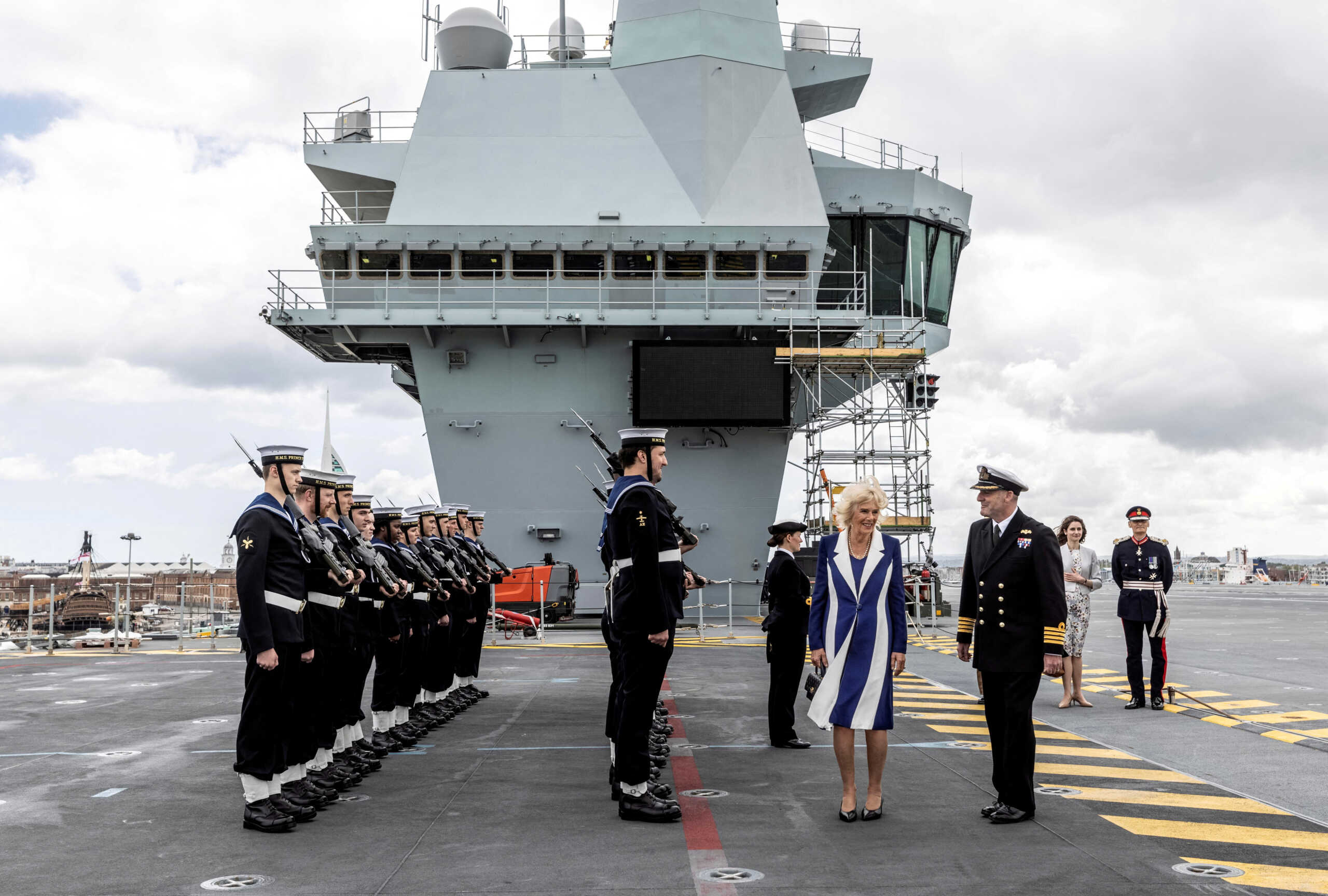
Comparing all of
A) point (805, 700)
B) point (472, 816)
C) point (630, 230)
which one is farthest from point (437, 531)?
point (630, 230)

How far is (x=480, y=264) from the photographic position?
90.7 ft

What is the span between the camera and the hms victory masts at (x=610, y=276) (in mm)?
27047

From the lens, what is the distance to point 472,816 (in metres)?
6.25

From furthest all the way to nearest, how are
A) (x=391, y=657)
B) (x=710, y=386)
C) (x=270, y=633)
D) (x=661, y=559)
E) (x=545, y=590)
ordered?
(x=710, y=386)
(x=545, y=590)
(x=391, y=657)
(x=661, y=559)
(x=270, y=633)

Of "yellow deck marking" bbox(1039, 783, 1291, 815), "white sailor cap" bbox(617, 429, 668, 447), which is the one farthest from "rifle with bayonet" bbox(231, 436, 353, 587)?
"yellow deck marking" bbox(1039, 783, 1291, 815)

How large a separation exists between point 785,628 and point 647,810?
3333 mm

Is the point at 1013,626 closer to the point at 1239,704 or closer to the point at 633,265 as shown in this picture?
the point at 1239,704

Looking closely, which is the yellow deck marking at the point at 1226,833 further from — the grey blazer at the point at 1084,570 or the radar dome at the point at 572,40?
the radar dome at the point at 572,40

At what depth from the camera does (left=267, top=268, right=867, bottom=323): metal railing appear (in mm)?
27344

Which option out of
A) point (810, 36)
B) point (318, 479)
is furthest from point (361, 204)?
point (318, 479)

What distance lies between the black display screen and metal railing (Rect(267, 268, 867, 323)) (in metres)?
1.26

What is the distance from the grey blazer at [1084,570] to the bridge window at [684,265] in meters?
17.4

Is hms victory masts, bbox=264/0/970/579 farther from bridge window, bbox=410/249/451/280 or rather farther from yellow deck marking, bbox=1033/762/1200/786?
yellow deck marking, bbox=1033/762/1200/786

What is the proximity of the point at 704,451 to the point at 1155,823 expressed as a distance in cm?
2233
